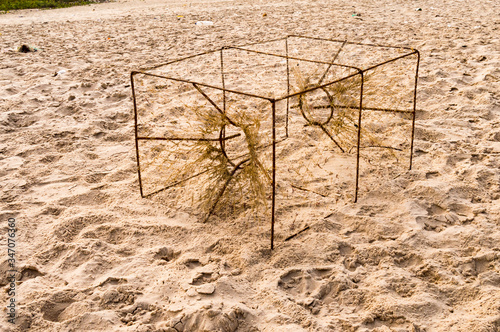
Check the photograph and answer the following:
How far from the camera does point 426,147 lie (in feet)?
9.77

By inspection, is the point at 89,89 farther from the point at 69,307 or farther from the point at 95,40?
the point at 69,307

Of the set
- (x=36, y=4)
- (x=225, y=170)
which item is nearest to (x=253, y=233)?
(x=225, y=170)

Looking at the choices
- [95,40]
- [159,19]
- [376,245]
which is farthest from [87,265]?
[159,19]

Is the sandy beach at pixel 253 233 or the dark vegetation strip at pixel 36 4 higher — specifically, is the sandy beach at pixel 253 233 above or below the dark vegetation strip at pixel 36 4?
below

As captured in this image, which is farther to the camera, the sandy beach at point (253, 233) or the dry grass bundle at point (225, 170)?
the dry grass bundle at point (225, 170)

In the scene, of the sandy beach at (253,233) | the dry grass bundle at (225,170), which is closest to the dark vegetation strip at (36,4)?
the sandy beach at (253,233)

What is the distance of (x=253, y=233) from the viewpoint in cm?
221

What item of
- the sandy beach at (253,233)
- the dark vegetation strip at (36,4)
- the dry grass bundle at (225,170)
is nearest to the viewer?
the sandy beach at (253,233)

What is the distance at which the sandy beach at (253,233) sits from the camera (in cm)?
173

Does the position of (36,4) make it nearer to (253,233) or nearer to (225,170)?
(225,170)

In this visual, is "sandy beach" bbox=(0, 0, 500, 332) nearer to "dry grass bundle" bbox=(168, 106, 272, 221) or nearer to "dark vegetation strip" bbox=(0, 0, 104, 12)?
"dry grass bundle" bbox=(168, 106, 272, 221)

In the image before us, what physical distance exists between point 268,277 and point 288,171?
0.96m

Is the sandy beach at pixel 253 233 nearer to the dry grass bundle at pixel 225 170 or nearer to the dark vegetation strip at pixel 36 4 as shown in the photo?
the dry grass bundle at pixel 225 170

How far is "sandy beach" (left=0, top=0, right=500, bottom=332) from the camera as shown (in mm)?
1729
